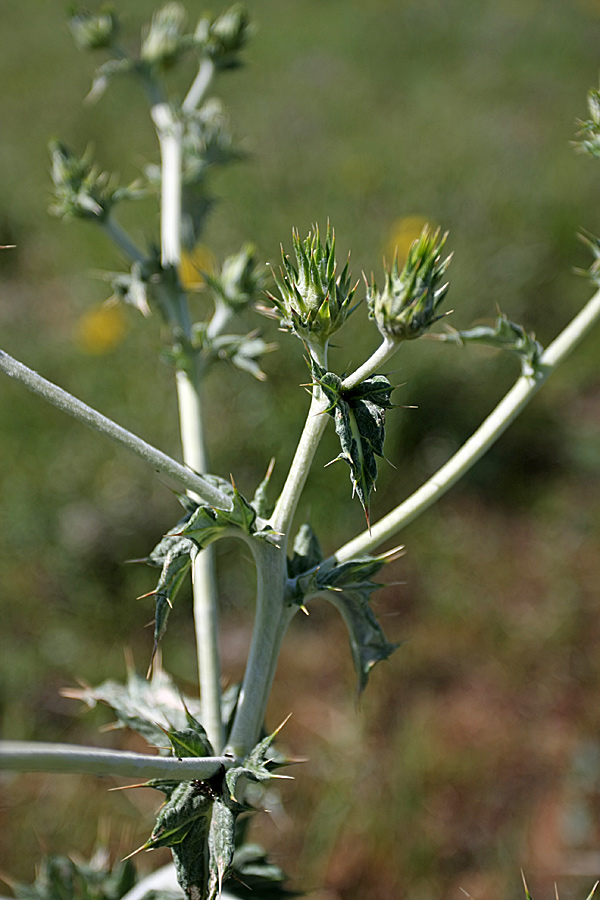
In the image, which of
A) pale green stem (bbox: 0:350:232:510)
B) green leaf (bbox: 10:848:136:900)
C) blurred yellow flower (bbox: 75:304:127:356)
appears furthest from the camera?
blurred yellow flower (bbox: 75:304:127:356)

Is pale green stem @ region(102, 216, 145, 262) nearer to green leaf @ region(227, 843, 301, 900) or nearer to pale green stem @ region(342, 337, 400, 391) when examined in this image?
pale green stem @ region(342, 337, 400, 391)

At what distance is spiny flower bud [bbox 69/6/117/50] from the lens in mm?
2628

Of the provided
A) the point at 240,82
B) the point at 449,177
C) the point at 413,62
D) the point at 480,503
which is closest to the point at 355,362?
the point at 480,503

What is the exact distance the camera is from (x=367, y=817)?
340 cm

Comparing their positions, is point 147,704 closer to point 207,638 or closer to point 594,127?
point 207,638

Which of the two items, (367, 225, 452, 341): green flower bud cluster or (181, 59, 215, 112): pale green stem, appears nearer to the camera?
(367, 225, 452, 341): green flower bud cluster

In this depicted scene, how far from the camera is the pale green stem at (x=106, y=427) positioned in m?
1.19

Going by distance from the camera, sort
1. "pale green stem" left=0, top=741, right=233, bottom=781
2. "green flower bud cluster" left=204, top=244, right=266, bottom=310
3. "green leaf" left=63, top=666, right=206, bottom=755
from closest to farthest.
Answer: "pale green stem" left=0, top=741, right=233, bottom=781, "green leaf" left=63, top=666, right=206, bottom=755, "green flower bud cluster" left=204, top=244, right=266, bottom=310

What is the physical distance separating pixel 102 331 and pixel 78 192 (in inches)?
128

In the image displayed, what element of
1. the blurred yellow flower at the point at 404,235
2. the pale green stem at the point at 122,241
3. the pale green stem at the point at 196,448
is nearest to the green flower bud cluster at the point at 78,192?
the pale green stem at the point at 122,241

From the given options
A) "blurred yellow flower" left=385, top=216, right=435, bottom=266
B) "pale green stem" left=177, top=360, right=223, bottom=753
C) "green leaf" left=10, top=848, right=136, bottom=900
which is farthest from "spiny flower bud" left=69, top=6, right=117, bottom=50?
"blurred yellow flower" left=385, top=216, right=435, bottom=266

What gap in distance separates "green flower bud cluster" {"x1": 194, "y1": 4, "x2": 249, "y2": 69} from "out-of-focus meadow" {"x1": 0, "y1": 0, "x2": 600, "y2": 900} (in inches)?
15.0

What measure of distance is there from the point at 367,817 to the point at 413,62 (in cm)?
998

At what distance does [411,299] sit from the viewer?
1.23 metres
